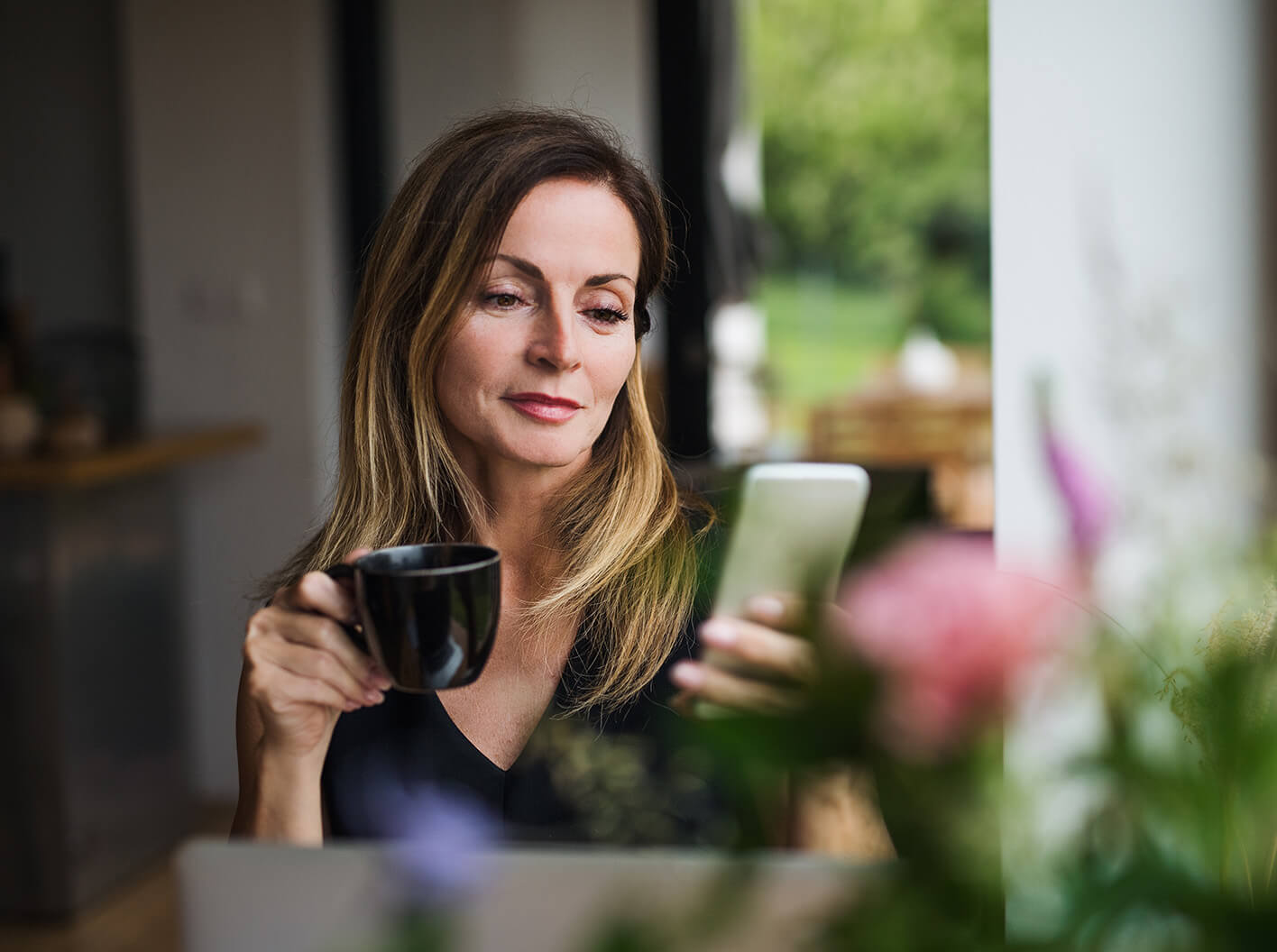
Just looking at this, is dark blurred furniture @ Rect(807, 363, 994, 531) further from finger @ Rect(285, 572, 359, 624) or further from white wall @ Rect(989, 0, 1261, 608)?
finger @ Rect(285, 572, 359, 624)

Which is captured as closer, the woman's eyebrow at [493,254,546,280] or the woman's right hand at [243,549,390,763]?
the woman's right hand at [243,549,390,763]

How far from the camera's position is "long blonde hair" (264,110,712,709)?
1137mm

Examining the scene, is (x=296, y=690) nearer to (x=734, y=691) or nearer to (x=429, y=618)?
(x=429, y=618)

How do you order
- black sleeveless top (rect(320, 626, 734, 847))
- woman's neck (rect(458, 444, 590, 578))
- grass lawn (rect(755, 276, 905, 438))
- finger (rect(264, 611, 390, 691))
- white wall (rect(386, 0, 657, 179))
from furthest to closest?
grass lawn (rect(755, 276, 905, 438)) < white wall (rect(386, 0, 657, 179)) < woman's neck (rect(458, 444, 590, 578)) < black sleeveless top (rect(320, 626, 734, 847)) < finger (rect(264, 611, 390, 691))

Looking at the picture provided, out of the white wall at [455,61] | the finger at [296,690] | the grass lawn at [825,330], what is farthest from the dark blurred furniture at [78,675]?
the grass lawn at [825,330]

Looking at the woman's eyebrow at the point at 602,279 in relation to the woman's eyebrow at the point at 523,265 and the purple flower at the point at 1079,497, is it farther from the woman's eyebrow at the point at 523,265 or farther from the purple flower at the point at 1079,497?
the purple flower at the point at 1079,497

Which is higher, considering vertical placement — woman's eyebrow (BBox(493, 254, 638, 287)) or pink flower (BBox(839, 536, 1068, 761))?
woman's eyebrow (BBox(493, 254, 638, 287))

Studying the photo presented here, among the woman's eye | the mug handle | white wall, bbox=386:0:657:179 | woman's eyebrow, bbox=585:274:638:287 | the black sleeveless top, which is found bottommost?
the black sleeveless top

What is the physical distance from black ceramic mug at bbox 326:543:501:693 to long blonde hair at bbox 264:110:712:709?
0.36 metres

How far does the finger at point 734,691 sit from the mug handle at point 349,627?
41 centimetres

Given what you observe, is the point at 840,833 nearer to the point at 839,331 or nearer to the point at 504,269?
the point at 504,269

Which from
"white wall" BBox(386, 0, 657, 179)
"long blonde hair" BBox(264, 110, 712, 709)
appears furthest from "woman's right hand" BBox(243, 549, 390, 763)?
"white wall" BBox(386, 0, 657, 179)

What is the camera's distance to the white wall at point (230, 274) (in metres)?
3.40

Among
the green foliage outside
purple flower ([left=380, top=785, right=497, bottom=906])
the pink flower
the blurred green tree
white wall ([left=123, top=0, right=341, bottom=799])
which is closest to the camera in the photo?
the pink flower
